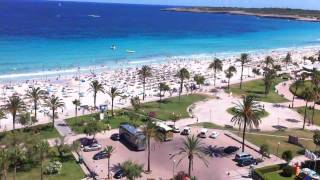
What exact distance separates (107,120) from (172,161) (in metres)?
17.1

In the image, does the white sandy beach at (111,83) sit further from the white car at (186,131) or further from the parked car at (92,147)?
the white car at (186,131)

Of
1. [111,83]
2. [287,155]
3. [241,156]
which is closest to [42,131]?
[241,156]

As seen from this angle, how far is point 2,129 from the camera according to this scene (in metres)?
58.8

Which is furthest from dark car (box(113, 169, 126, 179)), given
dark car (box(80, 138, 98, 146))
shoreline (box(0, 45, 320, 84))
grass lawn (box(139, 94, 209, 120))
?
shoreline (box(0, 45, 320, 84))

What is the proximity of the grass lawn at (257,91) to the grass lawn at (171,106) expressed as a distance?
31.2ft

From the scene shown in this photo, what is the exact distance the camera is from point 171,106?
236 feet

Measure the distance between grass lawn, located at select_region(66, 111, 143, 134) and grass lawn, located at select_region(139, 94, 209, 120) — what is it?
11.9ft

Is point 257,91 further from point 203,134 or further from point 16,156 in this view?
point 16,156

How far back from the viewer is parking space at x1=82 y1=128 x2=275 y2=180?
4566 centimetres

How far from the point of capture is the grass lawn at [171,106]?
2653 inches

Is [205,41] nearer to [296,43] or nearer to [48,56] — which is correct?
[296,43]

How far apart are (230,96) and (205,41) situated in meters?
101

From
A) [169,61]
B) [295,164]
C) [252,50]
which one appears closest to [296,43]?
[252,50]

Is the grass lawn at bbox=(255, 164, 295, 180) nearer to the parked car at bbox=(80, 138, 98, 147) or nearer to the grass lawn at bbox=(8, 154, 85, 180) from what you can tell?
the grass lawn at bbox=(8, 154, 85, 180)
